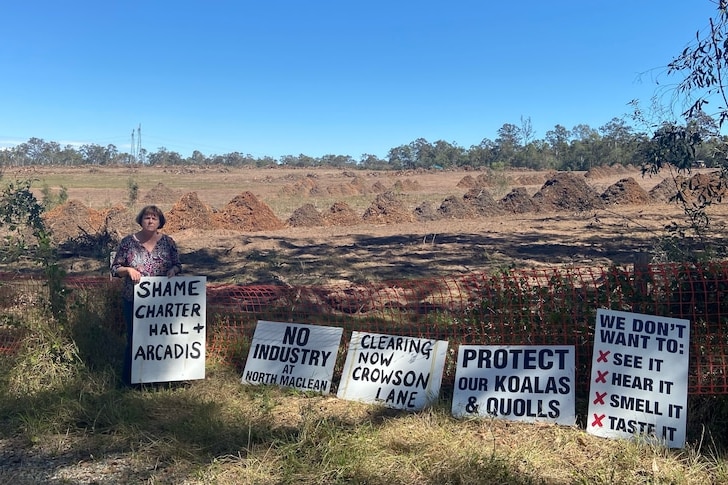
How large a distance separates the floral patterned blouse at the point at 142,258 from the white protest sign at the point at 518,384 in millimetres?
2711

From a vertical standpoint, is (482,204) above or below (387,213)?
Result: above

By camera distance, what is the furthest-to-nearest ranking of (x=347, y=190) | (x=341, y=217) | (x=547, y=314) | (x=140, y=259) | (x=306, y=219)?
(x=347, y=190) < (x=341, y=217) < (x=306, y=219) < (x=140, y=259) < (x=547, y=314)

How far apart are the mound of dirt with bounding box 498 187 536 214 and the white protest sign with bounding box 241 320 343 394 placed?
1926 centimetres

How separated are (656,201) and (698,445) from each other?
23.6 m

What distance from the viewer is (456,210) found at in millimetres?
22391

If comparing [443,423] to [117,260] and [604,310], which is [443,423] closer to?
[604,310]

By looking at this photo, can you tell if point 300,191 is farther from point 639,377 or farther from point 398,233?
point 639,377

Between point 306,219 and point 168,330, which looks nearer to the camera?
point 168,330

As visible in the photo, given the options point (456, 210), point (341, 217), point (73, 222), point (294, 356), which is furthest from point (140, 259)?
point (456, 210)

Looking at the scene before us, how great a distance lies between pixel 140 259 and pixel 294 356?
159cm

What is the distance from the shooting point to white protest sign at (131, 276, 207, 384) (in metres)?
5.03

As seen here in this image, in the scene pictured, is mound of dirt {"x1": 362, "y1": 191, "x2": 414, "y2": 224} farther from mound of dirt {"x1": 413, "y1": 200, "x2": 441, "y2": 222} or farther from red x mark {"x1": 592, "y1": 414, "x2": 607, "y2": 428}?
red x mark {"x1": 592, "y1": 414, "x2": 607, "y2": 428}

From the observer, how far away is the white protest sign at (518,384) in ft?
13.9

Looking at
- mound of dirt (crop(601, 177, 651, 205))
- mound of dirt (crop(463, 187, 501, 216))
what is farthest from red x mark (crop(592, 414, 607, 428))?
mound of dirt (crop(601, 177, 651, 205))
